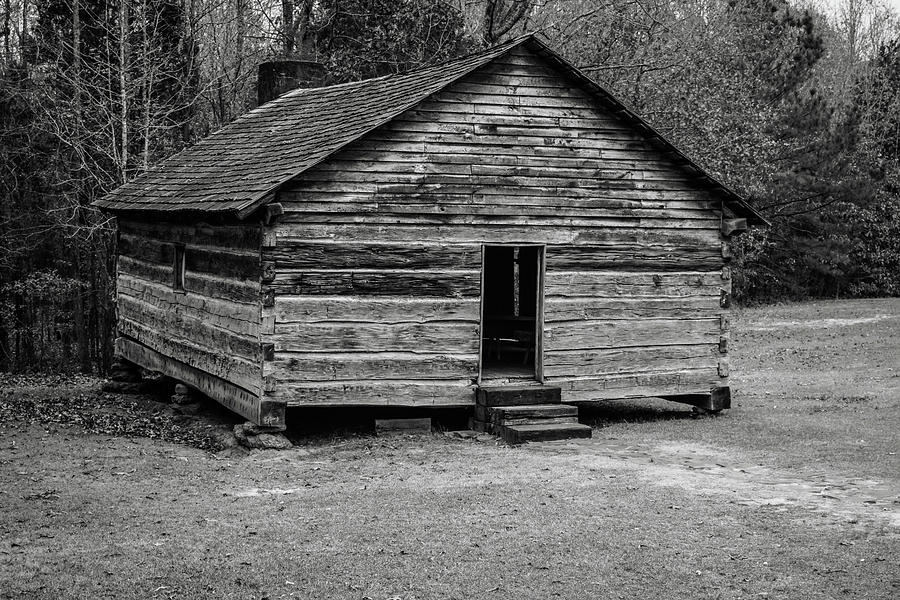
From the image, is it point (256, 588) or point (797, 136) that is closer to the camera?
point (256, 588)

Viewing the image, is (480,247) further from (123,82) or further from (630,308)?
(123,82)

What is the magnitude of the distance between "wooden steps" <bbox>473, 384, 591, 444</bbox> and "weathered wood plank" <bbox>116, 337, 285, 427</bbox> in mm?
2921

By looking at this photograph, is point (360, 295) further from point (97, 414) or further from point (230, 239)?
point (97, 414)

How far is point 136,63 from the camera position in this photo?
25.6 metres

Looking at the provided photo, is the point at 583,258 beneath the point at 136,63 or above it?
beneath

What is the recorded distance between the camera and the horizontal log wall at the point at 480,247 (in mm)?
14891

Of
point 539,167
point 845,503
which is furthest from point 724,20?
point 845,503

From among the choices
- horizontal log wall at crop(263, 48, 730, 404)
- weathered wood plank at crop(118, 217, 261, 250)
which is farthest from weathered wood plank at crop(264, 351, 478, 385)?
weathered wood plank at crop(118, 217, 261, 250)

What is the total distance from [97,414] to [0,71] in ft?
47.3

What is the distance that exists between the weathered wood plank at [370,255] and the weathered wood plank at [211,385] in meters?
1.99

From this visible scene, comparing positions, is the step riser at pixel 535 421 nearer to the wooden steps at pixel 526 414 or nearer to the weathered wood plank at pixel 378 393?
the wooden steps at pixel 526 414

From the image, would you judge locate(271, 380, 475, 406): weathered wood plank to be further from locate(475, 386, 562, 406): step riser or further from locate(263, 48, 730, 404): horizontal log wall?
locate(475, 386, 562, 406): step riser

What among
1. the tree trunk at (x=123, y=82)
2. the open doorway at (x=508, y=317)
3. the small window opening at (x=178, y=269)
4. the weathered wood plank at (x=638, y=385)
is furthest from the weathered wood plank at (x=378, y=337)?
the tree trunk at (x=123, y=82)

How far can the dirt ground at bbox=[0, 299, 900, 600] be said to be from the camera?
886 centimetres
